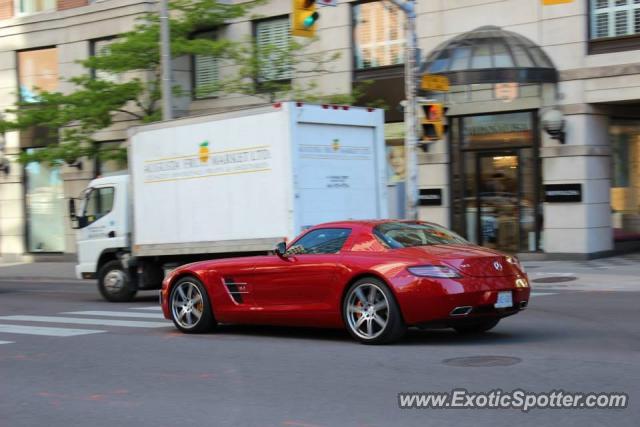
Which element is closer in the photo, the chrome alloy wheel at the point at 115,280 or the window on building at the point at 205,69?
the chrome alloy wheel at the point at 115,280

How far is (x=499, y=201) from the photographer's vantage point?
23.4 meters

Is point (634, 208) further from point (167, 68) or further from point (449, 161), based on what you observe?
point (167, 68)

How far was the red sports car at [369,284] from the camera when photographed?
9.16 metres

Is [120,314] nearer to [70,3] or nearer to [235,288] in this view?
[235,288]

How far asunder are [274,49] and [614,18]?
8311 mm

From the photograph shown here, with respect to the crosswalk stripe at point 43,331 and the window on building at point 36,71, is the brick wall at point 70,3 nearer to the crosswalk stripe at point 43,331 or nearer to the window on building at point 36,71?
the window on building at point 36,71

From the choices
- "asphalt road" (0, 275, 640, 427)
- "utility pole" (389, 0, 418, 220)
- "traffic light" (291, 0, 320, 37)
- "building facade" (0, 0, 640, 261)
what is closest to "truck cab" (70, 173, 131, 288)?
"traffic light" (291, 0, 320, 37)

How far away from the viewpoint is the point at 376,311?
9.52 metres

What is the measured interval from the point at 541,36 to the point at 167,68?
355 inches

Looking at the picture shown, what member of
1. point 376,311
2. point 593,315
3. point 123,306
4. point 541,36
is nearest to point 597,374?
point 376,311

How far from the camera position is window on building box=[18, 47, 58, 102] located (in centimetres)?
3172

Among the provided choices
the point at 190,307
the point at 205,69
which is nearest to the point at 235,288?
the point at 190,307

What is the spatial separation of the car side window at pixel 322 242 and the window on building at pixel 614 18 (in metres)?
13.4

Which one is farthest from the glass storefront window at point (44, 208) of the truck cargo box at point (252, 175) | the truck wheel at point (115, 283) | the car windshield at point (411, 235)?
the car windshield at point (411, 235)
